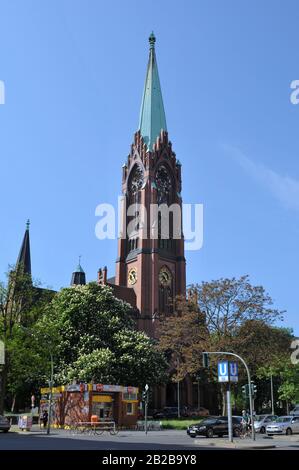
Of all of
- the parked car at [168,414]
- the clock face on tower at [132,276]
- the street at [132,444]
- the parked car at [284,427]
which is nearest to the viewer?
the street at [132,444]

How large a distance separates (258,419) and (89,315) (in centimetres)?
2033

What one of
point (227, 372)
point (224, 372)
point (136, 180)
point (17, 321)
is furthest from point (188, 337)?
point (136, 180)

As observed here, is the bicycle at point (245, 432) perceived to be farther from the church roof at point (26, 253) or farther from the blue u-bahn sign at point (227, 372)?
the church roof at point (26, 253)

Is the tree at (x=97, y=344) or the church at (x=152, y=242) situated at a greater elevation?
the church at (x=152, y=242)

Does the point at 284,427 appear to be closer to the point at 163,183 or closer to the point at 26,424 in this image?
the point at 26,424

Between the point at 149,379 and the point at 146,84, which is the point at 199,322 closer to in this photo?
the point at 149,379

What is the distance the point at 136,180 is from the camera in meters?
98.1

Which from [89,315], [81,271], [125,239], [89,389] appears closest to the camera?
[89,389]

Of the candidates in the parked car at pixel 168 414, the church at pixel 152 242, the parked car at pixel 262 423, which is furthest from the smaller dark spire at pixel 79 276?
the parked car at pixel 262 423

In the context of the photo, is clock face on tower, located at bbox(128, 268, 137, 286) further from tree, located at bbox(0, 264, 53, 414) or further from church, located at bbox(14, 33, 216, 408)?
tree, located at bbox(0, 264, 53, 414)

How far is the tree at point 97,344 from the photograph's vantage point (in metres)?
49.4

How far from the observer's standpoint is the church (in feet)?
277

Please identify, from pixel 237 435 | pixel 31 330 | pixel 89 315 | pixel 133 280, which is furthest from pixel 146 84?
pixel 237 435

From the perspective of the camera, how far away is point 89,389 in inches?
1636
